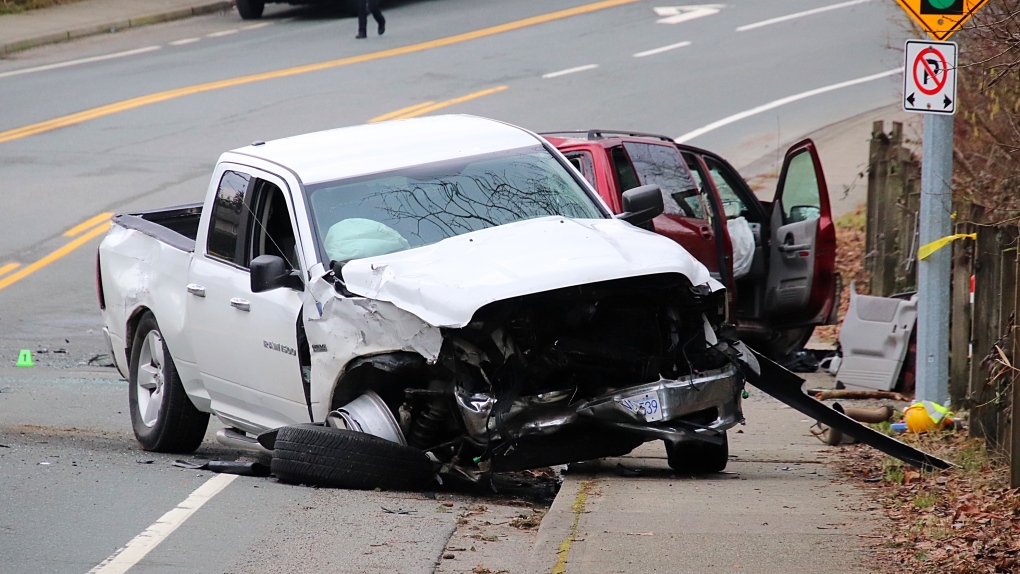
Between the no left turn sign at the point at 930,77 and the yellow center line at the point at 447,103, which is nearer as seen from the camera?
the no left turn sign at the point at 930,77

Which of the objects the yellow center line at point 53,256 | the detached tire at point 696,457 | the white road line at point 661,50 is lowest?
the yellow center line at point 53,256

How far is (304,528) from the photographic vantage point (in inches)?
253

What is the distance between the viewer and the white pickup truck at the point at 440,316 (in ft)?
22.3

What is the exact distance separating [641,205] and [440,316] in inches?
71.9

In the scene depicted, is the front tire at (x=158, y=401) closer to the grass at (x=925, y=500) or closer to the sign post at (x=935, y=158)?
the grass at (x=925, y=500)

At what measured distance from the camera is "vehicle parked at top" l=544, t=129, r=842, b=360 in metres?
10.4

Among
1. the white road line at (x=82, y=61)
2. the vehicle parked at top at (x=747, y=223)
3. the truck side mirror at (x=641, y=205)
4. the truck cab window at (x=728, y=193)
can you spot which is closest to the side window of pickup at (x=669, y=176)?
the vehicle parked at top at (x=747, y=223)

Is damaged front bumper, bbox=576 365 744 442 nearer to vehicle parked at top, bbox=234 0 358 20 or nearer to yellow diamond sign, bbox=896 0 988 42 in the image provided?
yellow diamond sign, bbox=896 0 988 42

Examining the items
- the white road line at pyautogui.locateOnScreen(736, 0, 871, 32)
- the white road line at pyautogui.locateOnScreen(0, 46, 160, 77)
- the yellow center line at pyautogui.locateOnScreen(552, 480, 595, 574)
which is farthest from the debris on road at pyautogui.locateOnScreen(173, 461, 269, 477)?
the white road line at pyautogui.locateOnScreen(736, 0, 871, 32)

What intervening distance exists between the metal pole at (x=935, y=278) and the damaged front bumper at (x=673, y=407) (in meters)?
2.45

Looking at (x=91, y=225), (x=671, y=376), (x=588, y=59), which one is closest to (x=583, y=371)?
(x=671, y=376)

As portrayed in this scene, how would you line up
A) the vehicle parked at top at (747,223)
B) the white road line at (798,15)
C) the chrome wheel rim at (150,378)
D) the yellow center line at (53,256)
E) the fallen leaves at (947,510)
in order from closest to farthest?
the fallen leaves at (947,510)
the chrome wheel rim at (150,378)
the vehicle parked at top at (747,223)
the yellow center line at (53,256)
the white road line at (798,15)

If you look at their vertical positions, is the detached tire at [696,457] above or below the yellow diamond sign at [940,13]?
below

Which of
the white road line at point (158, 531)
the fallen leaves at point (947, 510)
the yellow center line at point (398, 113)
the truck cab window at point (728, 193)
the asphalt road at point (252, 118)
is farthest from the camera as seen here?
the yellow center line at point (398, 113)
